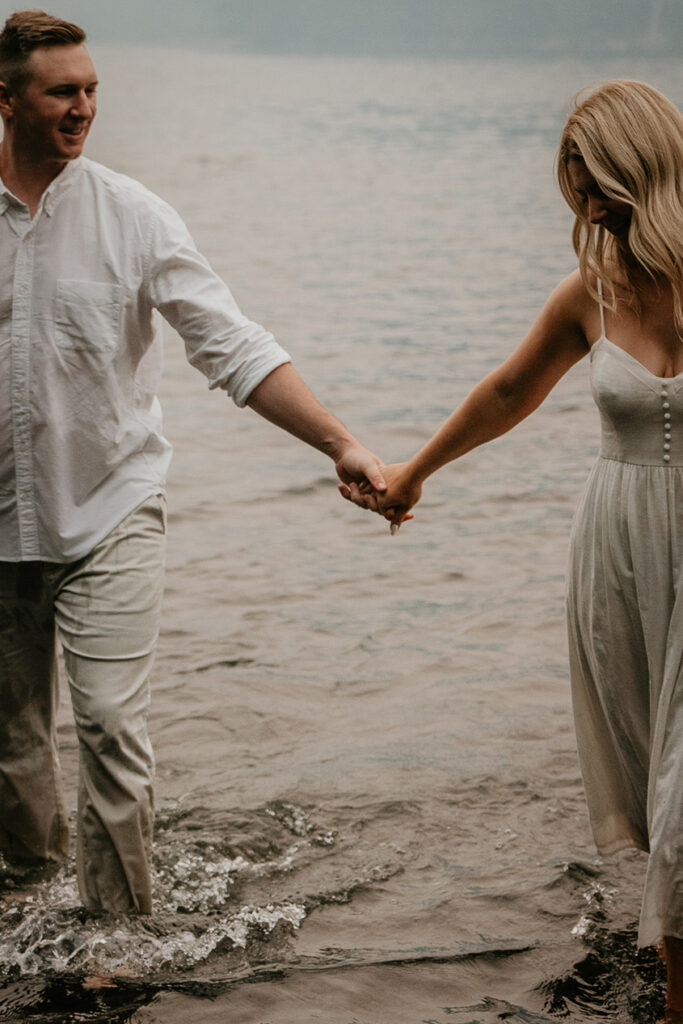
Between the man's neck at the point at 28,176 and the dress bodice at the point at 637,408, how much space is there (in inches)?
60.1

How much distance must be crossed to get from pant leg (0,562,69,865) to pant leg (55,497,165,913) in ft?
0.40

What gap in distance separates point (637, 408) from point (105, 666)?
1.55 meters

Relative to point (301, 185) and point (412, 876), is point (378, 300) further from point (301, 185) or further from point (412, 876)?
point (301, 185)

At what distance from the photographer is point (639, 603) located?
3945mm

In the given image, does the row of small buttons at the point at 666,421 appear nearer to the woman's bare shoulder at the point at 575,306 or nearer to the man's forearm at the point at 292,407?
the woman's bare shoulder at the point at 575,306

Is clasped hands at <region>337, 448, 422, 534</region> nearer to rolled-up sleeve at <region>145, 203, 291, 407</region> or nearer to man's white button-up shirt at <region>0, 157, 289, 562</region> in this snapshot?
rolled-up sleeve at <region>145, 203, 291, 407</region>

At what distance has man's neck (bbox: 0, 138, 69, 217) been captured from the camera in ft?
13.4

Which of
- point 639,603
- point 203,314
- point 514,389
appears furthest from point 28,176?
point 639,603

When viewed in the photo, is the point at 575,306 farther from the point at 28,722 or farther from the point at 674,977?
the point at 28,722

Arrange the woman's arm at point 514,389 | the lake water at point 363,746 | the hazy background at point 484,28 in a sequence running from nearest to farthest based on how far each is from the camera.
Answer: the woman's arm at point 514,389 < the lake water at point 363,746 < the hazy background at point 484,28

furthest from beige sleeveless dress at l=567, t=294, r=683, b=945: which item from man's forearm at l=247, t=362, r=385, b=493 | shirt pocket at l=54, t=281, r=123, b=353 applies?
shirt pocket at l=54, t=281, r=123, b=353

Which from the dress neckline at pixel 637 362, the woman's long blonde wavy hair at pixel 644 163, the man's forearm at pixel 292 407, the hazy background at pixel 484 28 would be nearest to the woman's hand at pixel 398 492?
the man's forearm at pixel 292 407

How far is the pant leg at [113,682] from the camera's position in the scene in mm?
4102

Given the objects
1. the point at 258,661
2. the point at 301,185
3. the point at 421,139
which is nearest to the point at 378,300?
the point at 258,661
